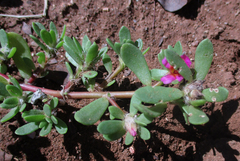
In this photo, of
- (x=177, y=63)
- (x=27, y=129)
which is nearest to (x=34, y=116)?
(x=27, y=129)

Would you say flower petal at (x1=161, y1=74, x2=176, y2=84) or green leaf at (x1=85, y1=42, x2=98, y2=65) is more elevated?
green leaf at (x1=85, y1=42, x2=98, y2=65)

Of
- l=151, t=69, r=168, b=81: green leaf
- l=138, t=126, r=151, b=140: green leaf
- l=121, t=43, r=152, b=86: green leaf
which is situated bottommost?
l=138, t=126, r=151, b=140: green leaf

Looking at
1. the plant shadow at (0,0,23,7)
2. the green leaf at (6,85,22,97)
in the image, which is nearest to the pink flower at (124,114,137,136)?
the green leaf at (6,85,22,97)

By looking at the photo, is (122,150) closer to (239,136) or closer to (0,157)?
(0,157)

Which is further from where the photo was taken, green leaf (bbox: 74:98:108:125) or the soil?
the soil

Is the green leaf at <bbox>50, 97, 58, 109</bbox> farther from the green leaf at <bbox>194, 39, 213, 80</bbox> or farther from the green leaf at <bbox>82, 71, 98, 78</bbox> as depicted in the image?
the green leaf at <bbox>194, 39, 213, 80</bbox>

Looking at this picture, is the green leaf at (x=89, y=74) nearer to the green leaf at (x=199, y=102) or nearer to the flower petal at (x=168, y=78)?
the flower petal at (x=168, y=78)

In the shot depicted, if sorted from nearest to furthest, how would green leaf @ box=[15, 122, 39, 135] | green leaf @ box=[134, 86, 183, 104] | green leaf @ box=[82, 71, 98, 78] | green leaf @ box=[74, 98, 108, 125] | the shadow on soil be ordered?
green leaf @ box=[134, 86, 183, 104] → green leaf @ box=[74, 98, 108, 125] → green leaf @ box=[15, 122, 39, 135] → green leaf @ box=[82, 71, 98, 78] → the shadow on soil
